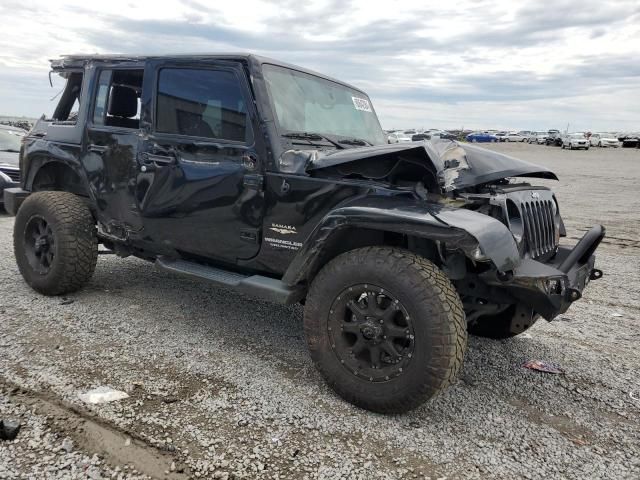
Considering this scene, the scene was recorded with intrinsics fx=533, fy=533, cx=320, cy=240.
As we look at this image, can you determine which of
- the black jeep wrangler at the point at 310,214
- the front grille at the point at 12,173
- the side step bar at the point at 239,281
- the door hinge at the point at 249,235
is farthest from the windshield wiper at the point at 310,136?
the front grille at the point at 12,173

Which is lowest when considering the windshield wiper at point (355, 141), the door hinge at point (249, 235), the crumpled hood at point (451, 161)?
the door hinge at point (249, 235)

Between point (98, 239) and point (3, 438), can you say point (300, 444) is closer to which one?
point (3, 438)

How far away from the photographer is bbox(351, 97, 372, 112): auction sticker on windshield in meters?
4.43

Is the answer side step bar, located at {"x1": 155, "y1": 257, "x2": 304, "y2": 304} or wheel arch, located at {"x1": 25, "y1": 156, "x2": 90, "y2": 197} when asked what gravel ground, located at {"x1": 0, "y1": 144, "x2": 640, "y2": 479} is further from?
wheel arch, located at {"x1": 25, "y1": 156, "x2": 90, "y2": 197}

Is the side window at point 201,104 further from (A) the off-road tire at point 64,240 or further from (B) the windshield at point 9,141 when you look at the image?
(B) the windshield at point 9,141

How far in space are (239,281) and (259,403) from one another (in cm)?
83

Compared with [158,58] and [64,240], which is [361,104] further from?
[64,240]

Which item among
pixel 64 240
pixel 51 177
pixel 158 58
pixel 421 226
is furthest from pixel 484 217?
pixel 51 177

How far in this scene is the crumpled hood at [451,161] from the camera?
9.66 feet

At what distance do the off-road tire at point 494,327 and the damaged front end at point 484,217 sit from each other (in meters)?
0.22

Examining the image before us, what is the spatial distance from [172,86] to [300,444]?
2641mm

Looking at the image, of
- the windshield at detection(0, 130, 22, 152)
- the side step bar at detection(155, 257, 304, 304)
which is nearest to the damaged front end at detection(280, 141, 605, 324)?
the side step bar at detection(155, 257, 304, 304)

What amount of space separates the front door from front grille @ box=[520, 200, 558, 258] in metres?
1.65

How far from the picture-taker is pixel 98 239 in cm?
457
